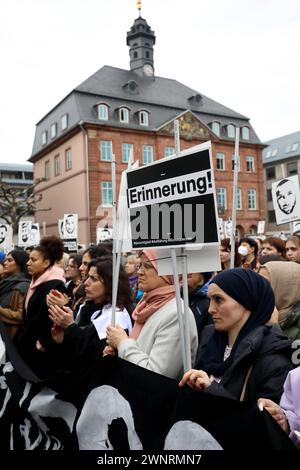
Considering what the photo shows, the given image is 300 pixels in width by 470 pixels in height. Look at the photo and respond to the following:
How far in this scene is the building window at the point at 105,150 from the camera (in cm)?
3656

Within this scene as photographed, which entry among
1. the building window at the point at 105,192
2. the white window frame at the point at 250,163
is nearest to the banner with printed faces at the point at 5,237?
the building window at the point at 105,192

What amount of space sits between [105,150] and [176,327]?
3497 centimetres

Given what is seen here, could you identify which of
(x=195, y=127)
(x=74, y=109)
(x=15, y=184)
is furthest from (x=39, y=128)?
(x=15, y=184)

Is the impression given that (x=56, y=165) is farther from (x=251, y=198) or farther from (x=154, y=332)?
(x=154, y=332)

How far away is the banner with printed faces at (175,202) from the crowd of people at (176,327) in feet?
0.82

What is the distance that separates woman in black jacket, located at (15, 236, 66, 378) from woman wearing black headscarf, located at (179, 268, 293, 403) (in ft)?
4.26

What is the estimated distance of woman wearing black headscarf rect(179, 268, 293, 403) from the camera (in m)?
2.11

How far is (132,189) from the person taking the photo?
2.95m

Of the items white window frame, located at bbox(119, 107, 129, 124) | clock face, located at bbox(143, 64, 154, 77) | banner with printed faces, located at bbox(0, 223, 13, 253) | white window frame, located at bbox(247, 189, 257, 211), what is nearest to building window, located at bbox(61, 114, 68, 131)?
white window frame, located at bbox(119, 107, 129, 124)

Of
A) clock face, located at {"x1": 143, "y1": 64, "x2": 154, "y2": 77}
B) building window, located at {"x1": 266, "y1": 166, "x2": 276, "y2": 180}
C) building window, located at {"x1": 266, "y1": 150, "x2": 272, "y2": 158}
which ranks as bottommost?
building window, located at {"x1": 266, "y1": 166, "x2": 276, "y2": 180}

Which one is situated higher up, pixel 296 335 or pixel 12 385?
pixel 296 335

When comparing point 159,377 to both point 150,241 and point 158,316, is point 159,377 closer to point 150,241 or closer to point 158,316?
point 158,316

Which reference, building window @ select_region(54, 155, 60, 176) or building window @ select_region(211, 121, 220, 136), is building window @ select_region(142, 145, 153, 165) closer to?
building window @ select_region(211, 121, 220, 136)

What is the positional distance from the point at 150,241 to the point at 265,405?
1.17 meters
